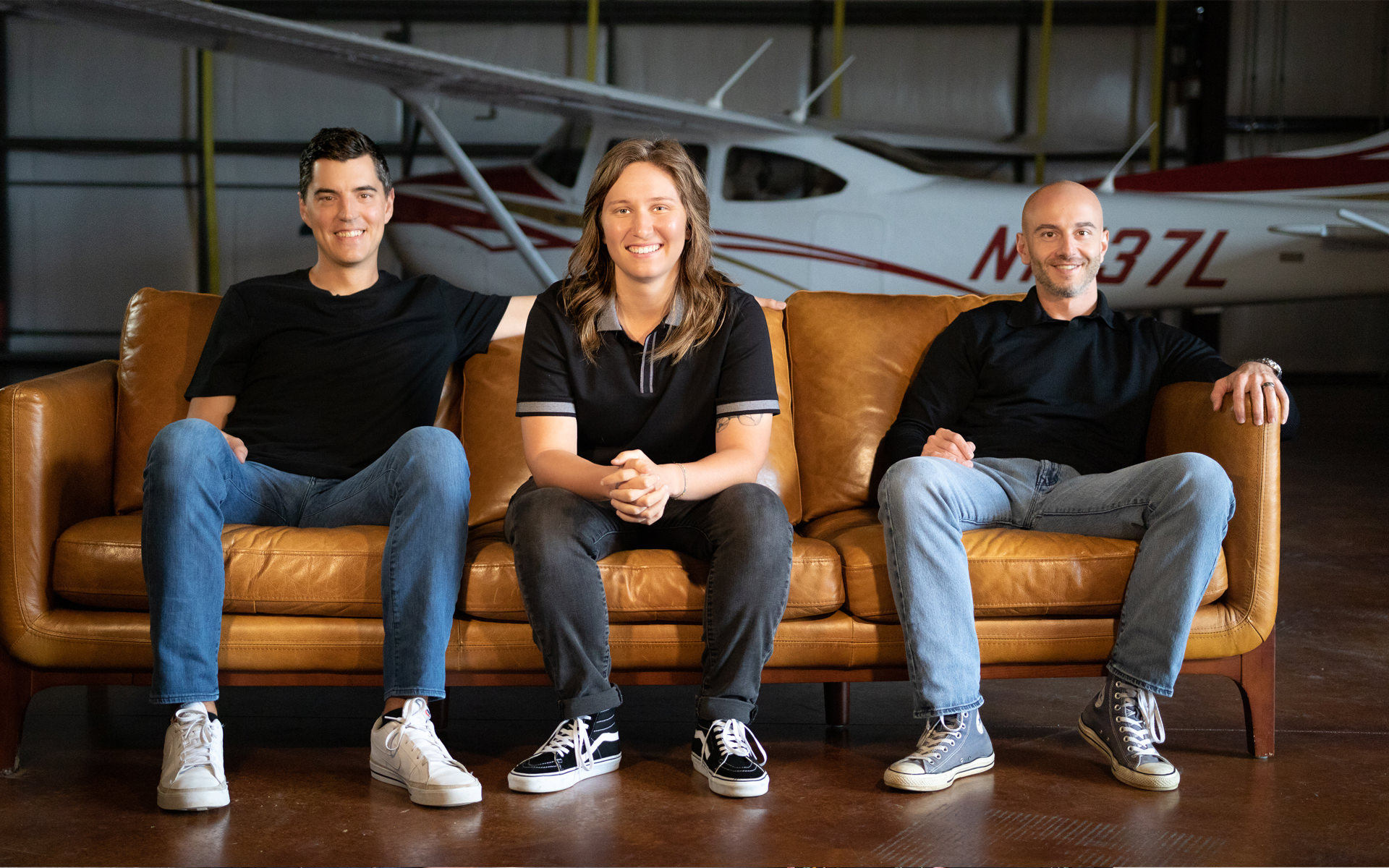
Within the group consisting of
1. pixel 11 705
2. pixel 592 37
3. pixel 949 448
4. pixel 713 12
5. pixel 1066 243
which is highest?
pixel 713 12

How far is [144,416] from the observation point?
230 centimetres

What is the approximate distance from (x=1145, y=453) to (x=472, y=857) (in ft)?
4.92

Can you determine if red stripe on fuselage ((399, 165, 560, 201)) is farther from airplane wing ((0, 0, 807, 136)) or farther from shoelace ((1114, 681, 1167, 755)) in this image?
shoelace ((1114, 681, 1167, 755))

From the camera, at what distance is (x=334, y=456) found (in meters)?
2.15

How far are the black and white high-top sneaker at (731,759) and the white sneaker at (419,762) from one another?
365mm

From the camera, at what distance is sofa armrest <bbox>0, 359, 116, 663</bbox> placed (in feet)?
6.32

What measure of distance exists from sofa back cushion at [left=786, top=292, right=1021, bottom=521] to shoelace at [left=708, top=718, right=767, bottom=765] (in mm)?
637

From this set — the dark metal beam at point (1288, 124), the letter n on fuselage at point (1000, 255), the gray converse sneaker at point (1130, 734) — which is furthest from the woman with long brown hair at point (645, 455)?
the dark metal beam at point (1288, 124)

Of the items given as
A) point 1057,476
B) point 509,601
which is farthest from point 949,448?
point 509,601

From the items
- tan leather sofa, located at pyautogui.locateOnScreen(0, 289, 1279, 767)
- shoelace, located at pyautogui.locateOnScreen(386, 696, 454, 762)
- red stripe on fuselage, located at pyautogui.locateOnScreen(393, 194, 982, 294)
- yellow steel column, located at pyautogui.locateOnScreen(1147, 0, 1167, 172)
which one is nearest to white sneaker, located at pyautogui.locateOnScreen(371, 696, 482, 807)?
shoelace, located at pyautogui.locateOnScreen(386, 696, 454, 762)

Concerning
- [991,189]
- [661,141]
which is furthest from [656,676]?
[991,189]

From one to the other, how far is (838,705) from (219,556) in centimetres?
116

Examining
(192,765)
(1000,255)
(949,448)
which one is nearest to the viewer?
(192,765)

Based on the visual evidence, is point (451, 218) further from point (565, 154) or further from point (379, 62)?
point (379, 62)
